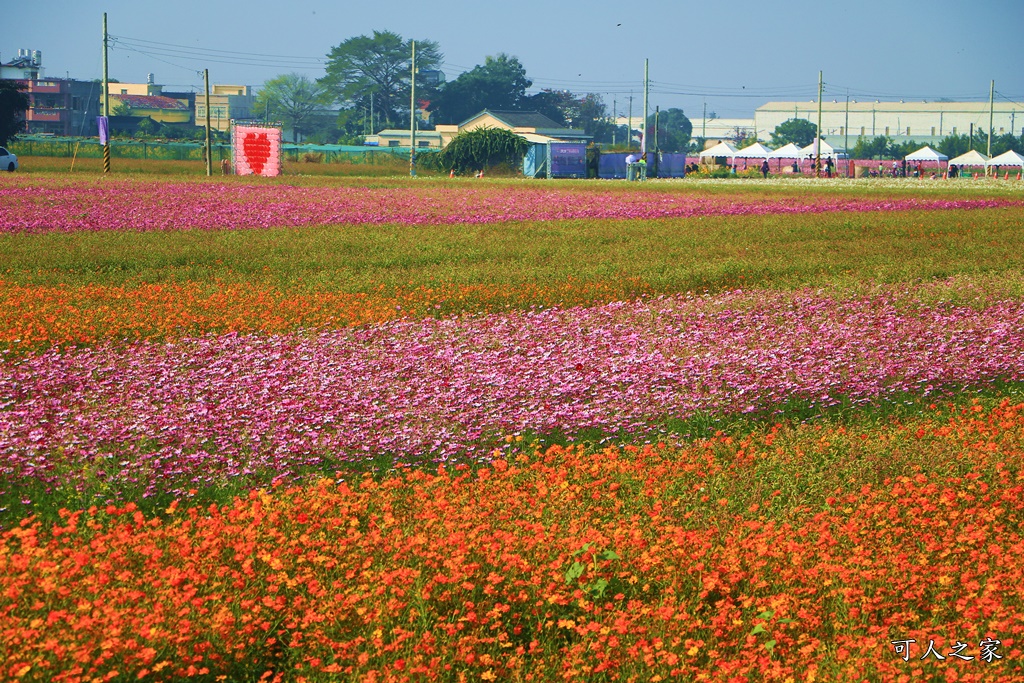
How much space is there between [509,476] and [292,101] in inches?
5577

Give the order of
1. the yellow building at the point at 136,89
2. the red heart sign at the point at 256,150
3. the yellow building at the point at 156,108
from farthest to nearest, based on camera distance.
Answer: the yellow building at the point at 136,89, the yellow building at the point at 156,108, the red heart sign at the point at 256,150

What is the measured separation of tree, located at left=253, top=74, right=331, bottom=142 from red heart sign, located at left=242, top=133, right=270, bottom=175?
93.9 meters

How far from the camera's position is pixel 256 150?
48.9 meters

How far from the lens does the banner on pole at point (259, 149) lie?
4859 centimetres

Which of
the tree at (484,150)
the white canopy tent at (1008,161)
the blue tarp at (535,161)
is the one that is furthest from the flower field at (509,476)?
the white canopy tent at (1008,161)

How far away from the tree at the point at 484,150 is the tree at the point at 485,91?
60671 mm

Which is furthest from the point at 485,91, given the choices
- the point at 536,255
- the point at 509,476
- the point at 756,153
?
the point at 509,476

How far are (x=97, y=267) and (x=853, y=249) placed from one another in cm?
1224

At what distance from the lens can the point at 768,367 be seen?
911 centimetres

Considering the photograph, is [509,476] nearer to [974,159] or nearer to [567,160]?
[567,160]

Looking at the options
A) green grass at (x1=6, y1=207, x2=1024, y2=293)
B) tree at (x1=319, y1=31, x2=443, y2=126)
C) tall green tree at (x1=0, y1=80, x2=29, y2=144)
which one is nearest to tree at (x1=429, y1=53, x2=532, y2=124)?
tree at (x1=319, y1=31, x2=443, y2=126)

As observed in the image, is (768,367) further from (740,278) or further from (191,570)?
(740,278)

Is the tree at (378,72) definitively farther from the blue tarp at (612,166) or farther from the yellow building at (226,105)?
the blue tarp at (612,166)

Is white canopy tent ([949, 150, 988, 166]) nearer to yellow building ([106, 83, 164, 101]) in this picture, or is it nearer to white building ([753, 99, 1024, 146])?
white building ([753, 99, 1024, 146])
